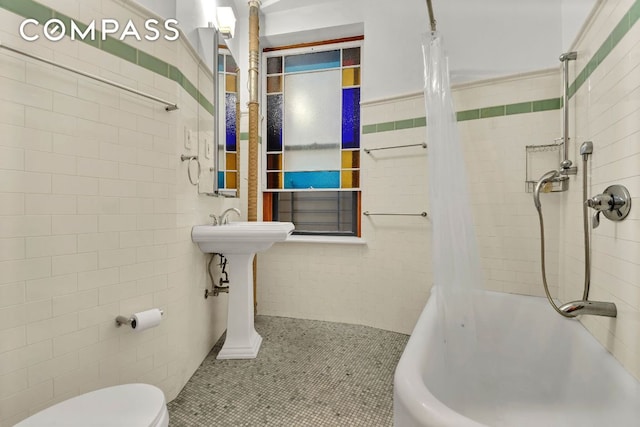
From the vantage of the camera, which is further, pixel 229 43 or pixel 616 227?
pixel 229 43

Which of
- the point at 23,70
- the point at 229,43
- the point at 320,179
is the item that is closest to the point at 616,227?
the point at 320,179

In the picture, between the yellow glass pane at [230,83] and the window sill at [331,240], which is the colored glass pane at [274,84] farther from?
the window sill at [331,240]

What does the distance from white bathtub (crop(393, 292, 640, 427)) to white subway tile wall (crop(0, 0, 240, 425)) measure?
121 centimetres

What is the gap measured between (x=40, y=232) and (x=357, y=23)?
Result: 2565 mm

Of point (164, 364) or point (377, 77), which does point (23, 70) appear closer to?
point (164, 364)

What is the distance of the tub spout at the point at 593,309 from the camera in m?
1.17

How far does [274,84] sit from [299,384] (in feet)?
8.18

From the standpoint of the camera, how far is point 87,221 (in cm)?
124

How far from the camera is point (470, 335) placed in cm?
138

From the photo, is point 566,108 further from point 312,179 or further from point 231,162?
point 231,162

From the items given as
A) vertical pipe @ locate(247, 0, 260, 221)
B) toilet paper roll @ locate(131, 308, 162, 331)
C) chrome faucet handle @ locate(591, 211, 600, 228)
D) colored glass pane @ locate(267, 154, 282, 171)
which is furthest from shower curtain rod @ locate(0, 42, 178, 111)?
chrome faucet handle @ locate(591, 211, 600, 228)

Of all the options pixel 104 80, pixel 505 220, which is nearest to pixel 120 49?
pixel 104 80

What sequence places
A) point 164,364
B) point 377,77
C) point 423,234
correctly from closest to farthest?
point 164,364 < point 423,234 < point 377,77

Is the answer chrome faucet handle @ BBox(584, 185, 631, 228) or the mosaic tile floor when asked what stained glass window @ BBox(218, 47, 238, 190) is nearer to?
the mosaic tile floor
